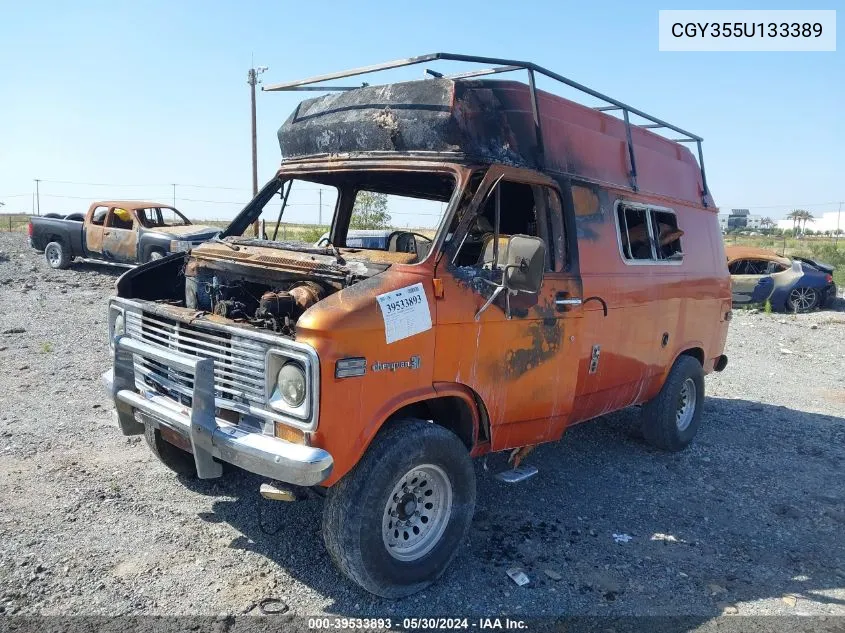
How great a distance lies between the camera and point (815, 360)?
35.1 feet

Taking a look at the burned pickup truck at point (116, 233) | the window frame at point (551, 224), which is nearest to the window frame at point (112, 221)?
the burned pickup truck at point (116, 233)

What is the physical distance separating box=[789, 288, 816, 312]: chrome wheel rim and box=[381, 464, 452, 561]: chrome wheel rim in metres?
14.5

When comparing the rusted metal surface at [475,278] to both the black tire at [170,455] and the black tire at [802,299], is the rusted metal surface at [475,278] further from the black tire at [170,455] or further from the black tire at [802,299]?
the black tire at [802,299]

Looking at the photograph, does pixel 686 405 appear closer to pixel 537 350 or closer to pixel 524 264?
pixel 537 350

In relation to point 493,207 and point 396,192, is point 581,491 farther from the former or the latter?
point 396,192

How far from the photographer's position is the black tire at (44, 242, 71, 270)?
16.4 metres

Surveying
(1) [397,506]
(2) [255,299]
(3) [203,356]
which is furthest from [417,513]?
(2) [255,299]

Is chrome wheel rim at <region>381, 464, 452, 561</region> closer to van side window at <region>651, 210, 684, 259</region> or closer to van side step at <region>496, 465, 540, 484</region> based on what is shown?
van side step at <region>496, 465, 540, 484</region>

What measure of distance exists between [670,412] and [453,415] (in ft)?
9.47

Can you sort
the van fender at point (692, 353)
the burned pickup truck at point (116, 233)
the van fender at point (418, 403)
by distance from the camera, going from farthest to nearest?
the burned pickup truck at point (116, 233), the van fender at point (692, 353), the van fender at point (418, 403)

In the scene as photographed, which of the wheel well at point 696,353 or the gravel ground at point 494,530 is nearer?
the gravel ground at point 494,530

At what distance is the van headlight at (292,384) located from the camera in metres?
3.12

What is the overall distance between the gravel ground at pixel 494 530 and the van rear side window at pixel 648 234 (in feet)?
6.02

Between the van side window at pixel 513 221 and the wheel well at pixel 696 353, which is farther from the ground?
the van side window at pixel 513 221
